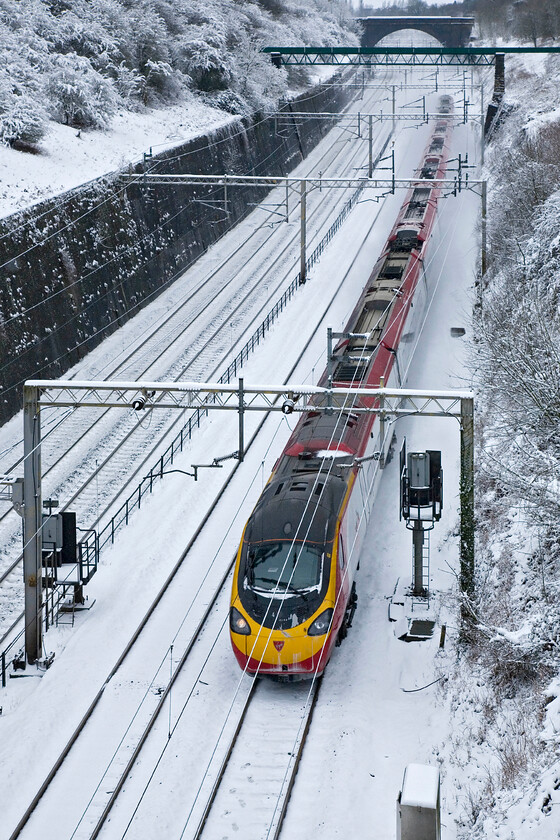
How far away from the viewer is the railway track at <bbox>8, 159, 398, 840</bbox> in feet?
44.4

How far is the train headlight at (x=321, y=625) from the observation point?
1591 centimetres

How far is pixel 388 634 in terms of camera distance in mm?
18266

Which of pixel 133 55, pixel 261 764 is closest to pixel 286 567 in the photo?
pixel 261 764

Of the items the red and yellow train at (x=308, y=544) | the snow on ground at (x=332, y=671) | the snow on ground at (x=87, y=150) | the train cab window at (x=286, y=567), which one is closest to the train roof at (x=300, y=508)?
the red and yellow train at (x=308, y=544)

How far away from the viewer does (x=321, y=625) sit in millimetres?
15945

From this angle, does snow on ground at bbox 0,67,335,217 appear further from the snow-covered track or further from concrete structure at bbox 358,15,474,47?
concrete structure at bbox 358,15,474,47

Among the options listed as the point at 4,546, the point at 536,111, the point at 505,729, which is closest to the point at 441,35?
the point at 536,111

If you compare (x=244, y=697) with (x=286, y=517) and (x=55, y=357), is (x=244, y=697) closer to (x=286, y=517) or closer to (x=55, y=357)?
(x=286, y=517)

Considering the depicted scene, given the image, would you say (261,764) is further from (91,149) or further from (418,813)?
(91,149)

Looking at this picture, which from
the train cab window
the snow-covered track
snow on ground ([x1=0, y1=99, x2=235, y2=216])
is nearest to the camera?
the snow-covered track

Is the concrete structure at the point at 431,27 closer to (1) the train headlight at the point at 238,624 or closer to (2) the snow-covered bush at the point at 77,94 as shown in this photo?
(2) the snow-covered bush at the point at 77,94

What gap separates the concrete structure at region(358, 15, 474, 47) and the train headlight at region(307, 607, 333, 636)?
82.9 m

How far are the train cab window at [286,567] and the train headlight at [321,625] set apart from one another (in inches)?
19.2

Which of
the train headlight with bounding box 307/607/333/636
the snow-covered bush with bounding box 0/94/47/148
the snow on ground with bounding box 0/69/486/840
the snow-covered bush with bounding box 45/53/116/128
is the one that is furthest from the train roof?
the snow-covered bush with bounding box 45/53/116/128
